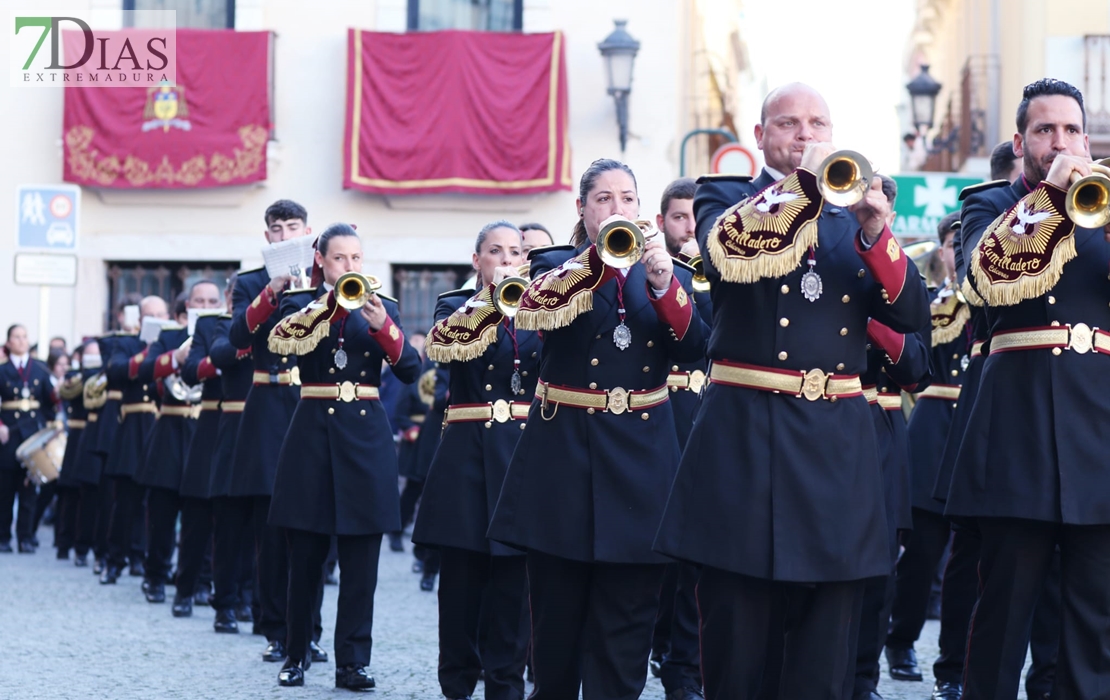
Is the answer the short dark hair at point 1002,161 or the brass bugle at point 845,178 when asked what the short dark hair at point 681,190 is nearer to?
the short dark hair at point 1002,161

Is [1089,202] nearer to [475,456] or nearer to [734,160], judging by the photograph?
[475,456]

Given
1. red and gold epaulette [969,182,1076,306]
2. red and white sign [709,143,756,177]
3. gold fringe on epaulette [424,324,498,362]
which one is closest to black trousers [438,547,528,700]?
gold fringe on epaulette [424,324,498,362]

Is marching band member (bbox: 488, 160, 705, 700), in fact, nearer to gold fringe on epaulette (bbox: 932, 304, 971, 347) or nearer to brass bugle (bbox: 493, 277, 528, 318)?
brass bugle (bbox: 493, 277, 528, 318)

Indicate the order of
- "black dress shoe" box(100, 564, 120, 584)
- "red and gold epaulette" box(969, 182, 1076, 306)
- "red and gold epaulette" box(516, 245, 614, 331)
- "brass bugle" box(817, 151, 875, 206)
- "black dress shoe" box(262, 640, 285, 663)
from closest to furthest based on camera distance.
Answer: "brass bugle" box(817, 151, 875, 206)
"red and gold epaulette" box(969, 182, 1076, 306)
"red and gold epaulette" box(516, 245, 614, 331)
"black dress shoe" box(262, 640, 285, 663)
"black dress shoe" box(100, 564, 120, 584)

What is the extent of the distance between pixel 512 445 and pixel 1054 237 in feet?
9.81

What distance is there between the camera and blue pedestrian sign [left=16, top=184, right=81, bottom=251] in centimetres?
1688

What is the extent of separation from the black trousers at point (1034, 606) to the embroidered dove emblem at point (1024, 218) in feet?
3.03

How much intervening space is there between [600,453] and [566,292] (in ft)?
1.83

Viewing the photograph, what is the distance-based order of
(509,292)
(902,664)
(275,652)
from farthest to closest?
(275,652) → (902,664) → (509,292)

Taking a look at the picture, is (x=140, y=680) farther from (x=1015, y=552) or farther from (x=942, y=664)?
(x=1015, y=552)

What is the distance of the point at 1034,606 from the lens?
573 centimetres

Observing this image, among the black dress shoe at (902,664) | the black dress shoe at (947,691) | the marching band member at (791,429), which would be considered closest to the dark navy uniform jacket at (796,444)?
the marching band member at (791,429)

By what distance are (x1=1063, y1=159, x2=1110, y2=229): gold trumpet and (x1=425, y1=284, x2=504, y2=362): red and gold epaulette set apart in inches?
113

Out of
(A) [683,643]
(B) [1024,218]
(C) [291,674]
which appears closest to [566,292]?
(B) [1024,218]
